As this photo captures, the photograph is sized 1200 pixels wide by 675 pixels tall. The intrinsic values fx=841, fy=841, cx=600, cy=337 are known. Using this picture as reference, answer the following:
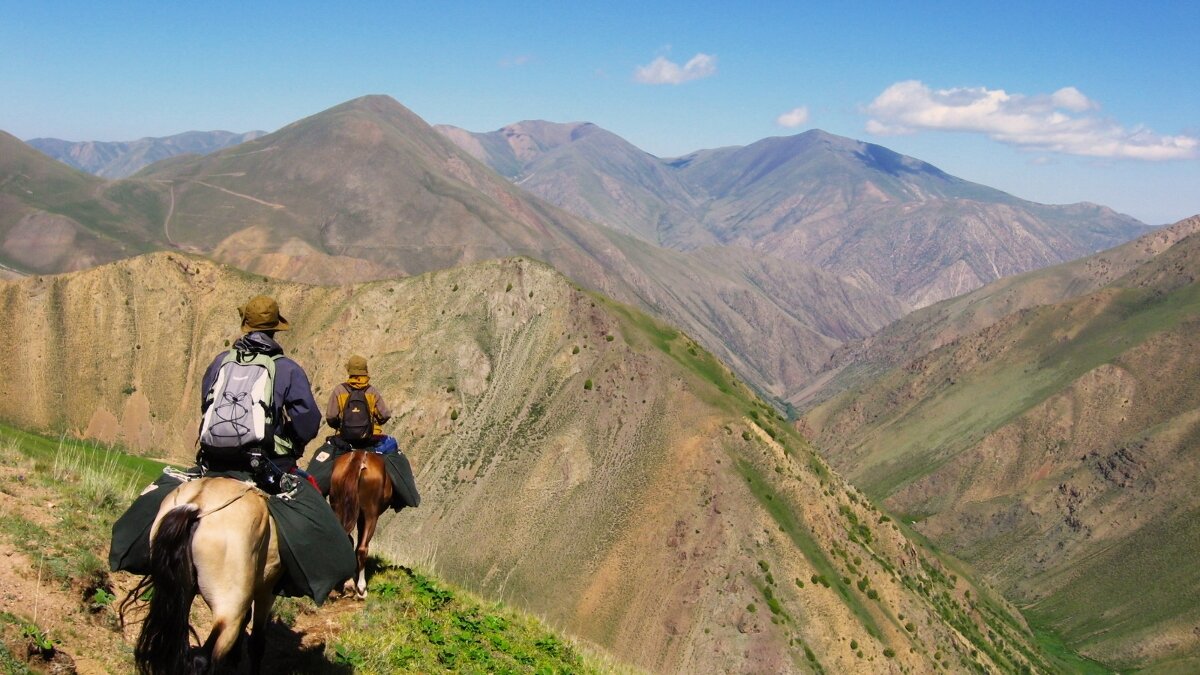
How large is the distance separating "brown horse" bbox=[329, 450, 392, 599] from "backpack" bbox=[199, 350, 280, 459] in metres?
4.73

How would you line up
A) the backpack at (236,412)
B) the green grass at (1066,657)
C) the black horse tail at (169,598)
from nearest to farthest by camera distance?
the black horse tail at (169,598) → the backpack at (236,412) → the green grass at (1066,657)

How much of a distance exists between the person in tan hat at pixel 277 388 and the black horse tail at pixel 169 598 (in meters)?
1.17

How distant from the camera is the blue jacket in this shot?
8938mm

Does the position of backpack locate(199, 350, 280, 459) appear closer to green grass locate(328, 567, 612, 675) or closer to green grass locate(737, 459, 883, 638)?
green grass locate(328, 567, 612, 675)

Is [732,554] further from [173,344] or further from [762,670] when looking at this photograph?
[173,344]

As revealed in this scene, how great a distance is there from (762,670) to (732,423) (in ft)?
55.5

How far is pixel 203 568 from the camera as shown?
7.91 metres

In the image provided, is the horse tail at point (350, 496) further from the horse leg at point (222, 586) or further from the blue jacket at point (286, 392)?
the horse leg at point (222, 586)

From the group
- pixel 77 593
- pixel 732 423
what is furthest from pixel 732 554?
pixel 77 593

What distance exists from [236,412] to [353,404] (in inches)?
190

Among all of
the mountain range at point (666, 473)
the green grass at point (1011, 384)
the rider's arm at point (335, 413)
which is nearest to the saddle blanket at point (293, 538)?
the rider's arm at point (335, 413)

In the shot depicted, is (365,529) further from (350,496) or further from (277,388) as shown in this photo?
(277,388)

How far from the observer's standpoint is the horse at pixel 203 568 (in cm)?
775

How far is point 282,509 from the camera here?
8.80m
